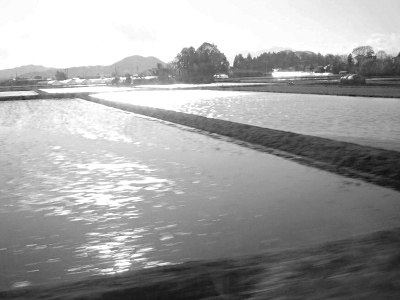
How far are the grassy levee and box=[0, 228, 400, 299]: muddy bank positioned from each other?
13.1 feet

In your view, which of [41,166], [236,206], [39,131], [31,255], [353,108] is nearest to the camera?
[31,255]

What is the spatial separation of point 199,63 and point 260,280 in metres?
98.0

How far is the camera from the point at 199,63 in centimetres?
10112

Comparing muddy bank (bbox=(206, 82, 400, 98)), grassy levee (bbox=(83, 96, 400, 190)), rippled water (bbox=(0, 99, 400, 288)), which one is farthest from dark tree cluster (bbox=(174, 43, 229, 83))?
rippled water (bbox=(0, 99, 400, 288))

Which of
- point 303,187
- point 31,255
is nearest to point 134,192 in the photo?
point 303,187

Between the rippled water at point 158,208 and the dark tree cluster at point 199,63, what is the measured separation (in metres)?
85.1

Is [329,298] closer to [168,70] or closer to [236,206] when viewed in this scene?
[236,206]

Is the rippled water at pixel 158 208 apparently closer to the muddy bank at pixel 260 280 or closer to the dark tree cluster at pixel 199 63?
the muddy bank at pixel 260 280

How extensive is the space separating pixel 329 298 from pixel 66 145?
1060 centimetres

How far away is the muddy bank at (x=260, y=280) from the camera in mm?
4094

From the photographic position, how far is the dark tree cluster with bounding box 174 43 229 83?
9988cm

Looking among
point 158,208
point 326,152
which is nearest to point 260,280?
point 158,208

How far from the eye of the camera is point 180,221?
6.54 m

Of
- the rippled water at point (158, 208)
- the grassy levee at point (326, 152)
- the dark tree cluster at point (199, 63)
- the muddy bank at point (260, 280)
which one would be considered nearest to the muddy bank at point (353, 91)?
the grassy levee at point (326, 152)
